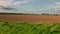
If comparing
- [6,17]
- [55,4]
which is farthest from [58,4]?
[6,17]

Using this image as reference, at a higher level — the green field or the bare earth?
the bare earth

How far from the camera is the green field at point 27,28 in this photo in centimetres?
141

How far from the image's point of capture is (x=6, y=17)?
160 centimetres

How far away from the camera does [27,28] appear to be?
1481 millimetres

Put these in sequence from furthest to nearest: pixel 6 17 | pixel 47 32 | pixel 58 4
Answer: pixel 6 17 < pixel 58 4 < pixel 47 32

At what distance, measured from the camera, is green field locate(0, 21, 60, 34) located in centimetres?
141

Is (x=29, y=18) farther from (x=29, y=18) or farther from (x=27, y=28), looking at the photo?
(x=27, y=28)

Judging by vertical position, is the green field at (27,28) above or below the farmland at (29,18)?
below

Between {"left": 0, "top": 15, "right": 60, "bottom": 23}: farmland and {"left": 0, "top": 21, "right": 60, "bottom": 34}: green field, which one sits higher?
{"left": 0, "top": 15, "right": 60, "bottom": 23}: farmland

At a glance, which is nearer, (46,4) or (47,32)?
(47,32)

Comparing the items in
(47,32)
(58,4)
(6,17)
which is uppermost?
(58,4)

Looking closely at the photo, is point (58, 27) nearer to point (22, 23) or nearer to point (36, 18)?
point (36, 18)

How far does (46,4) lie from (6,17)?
44cm

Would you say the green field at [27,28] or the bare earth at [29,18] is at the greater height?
the bare earth at [29,18]
